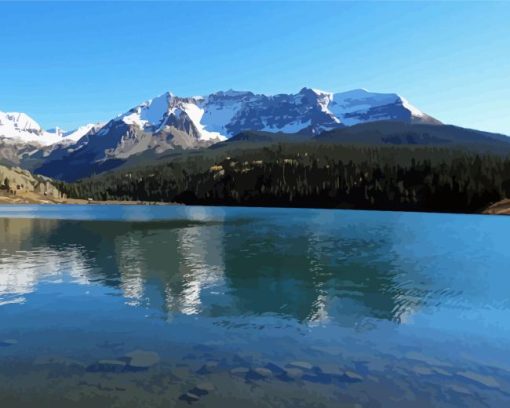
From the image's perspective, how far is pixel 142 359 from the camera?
25.8 meters

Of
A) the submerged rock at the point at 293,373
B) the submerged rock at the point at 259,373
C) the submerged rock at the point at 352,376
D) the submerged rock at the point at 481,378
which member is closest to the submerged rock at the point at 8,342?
the submerged rock at the point at 259,373

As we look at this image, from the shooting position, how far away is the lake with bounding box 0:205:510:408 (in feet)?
70.7

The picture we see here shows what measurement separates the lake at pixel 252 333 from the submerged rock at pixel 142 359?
6cm

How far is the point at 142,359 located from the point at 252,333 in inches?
330

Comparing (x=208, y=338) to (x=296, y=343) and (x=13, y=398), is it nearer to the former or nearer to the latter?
(x=296, y=343)

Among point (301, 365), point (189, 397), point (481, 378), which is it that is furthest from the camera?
point (301, 365)

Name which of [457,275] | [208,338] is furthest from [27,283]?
[457,275]

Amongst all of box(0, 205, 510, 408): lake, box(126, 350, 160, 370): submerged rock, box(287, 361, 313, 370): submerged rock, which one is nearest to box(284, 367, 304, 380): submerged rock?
box(0, 205, 510, 408): lake

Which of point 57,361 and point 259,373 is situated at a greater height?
point 57,361

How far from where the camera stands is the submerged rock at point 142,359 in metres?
24.8

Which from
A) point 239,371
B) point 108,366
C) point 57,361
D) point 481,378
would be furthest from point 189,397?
point 481,378

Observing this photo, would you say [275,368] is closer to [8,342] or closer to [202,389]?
[202,389]

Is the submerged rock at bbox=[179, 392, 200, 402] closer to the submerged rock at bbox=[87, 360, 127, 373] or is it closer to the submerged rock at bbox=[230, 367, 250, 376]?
the submerged rock at bbox=[230, 367, 250, 376]

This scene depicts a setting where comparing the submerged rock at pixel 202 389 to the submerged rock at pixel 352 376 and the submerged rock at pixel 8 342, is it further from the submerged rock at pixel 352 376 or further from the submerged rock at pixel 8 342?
the submerged rock at pixel 8 342
